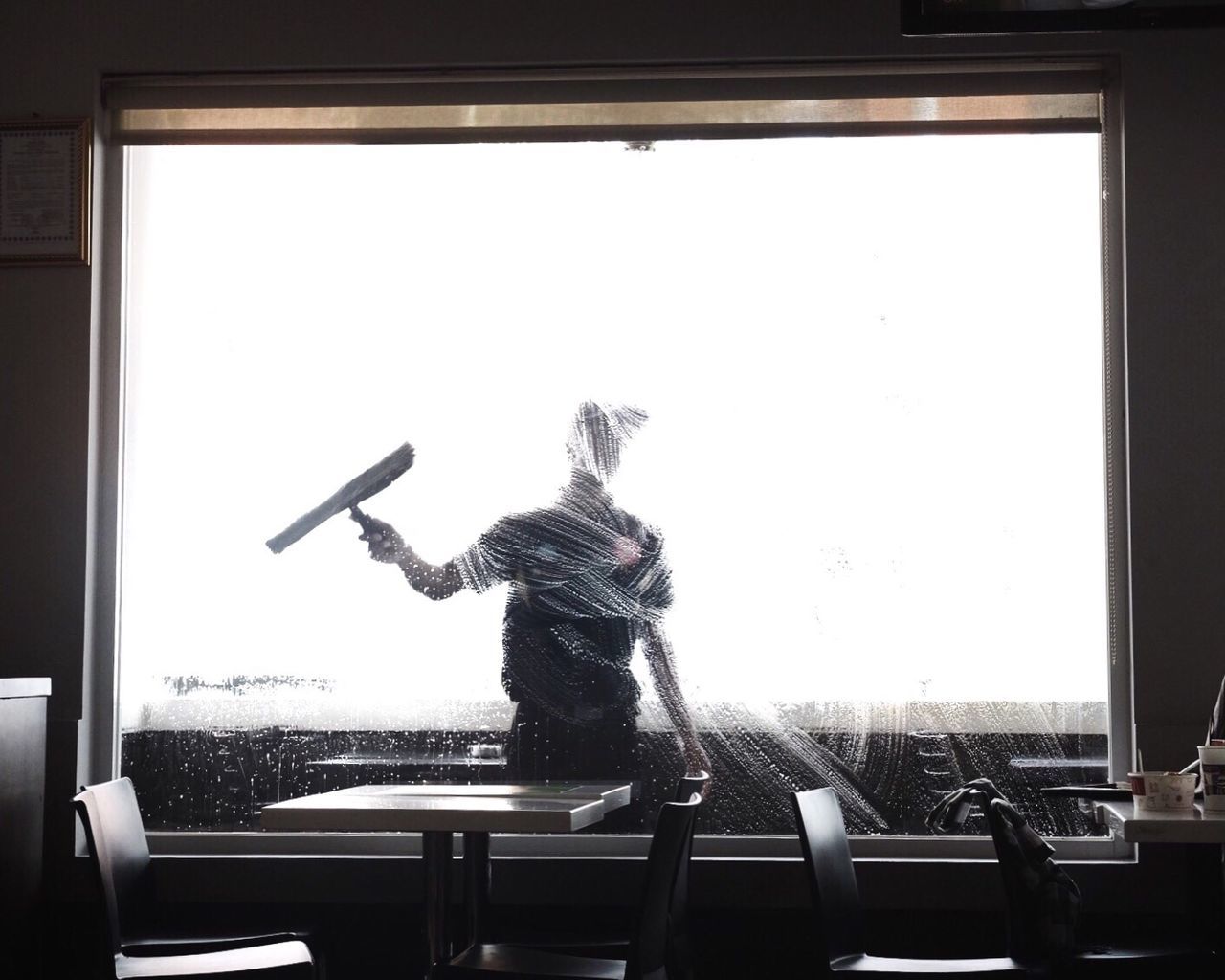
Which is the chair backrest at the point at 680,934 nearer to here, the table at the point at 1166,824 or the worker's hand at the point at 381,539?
the table at the point at 1166,824

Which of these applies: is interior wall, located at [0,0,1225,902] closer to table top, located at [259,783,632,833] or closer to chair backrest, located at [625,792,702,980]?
table top, located at [259,783,632,833]

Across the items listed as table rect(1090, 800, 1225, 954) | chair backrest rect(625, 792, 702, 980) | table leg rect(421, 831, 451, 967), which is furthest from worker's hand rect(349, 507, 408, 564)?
table rect(1090, 800, 1225, 954)

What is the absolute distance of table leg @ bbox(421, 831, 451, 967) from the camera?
294 centimetres

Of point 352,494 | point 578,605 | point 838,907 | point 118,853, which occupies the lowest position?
point 838,907

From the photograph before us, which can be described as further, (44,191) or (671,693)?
(44,191)

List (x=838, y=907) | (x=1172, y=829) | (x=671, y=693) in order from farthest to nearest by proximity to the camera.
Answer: (x=671, y=693) < (x=838, y=907) < (x=1172, y=829)

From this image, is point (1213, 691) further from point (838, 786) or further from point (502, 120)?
point (502, 120)

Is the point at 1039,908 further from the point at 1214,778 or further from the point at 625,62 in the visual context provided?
the point at 625,62

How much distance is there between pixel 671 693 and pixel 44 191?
7.34 feet

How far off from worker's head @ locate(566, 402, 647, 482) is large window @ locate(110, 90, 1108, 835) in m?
0.04

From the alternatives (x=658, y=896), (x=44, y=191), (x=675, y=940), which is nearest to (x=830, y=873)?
(x=675, y=940)

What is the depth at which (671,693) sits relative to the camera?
374cm

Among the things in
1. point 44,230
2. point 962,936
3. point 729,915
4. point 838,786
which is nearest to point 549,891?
point 729,915

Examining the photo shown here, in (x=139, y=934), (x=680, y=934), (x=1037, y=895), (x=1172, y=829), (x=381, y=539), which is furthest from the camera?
(x=381, y=539)
